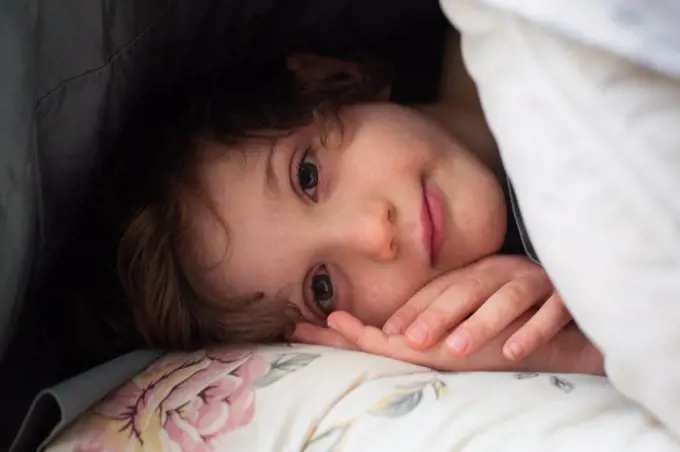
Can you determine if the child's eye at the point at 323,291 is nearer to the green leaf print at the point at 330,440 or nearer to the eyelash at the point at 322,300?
the eyelash at the point at 322,300

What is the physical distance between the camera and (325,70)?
0.97 meters

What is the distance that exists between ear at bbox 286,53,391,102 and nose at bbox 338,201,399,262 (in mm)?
205

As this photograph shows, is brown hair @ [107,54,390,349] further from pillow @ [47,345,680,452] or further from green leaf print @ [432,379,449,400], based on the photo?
green leaf print @ [432,379,449,400]

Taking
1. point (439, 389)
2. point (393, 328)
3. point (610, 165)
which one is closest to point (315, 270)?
point (393, 328)

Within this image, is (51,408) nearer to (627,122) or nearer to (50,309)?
(50,309)

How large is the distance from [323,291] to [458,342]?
0.20 m

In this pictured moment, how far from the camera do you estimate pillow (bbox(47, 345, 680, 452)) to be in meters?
0.54

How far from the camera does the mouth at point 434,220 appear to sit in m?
0.78

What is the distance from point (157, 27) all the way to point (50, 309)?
→ 30cm

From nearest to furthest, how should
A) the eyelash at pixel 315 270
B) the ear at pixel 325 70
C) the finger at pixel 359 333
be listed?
the finger at pixel 359 333
the eyelash at pixel 315 270
the ear at pixel 325 70

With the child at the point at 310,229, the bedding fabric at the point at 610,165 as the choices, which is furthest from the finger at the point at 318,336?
the bedding fabric at the point at 610,165

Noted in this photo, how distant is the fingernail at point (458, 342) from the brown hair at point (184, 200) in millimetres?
205

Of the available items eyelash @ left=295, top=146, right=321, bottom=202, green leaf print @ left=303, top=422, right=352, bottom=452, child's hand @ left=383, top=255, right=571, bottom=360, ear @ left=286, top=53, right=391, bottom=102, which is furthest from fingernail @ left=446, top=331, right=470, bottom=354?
ear @ left=286, top=53, right=391, bottom=102

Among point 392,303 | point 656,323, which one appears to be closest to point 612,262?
point 656,323
